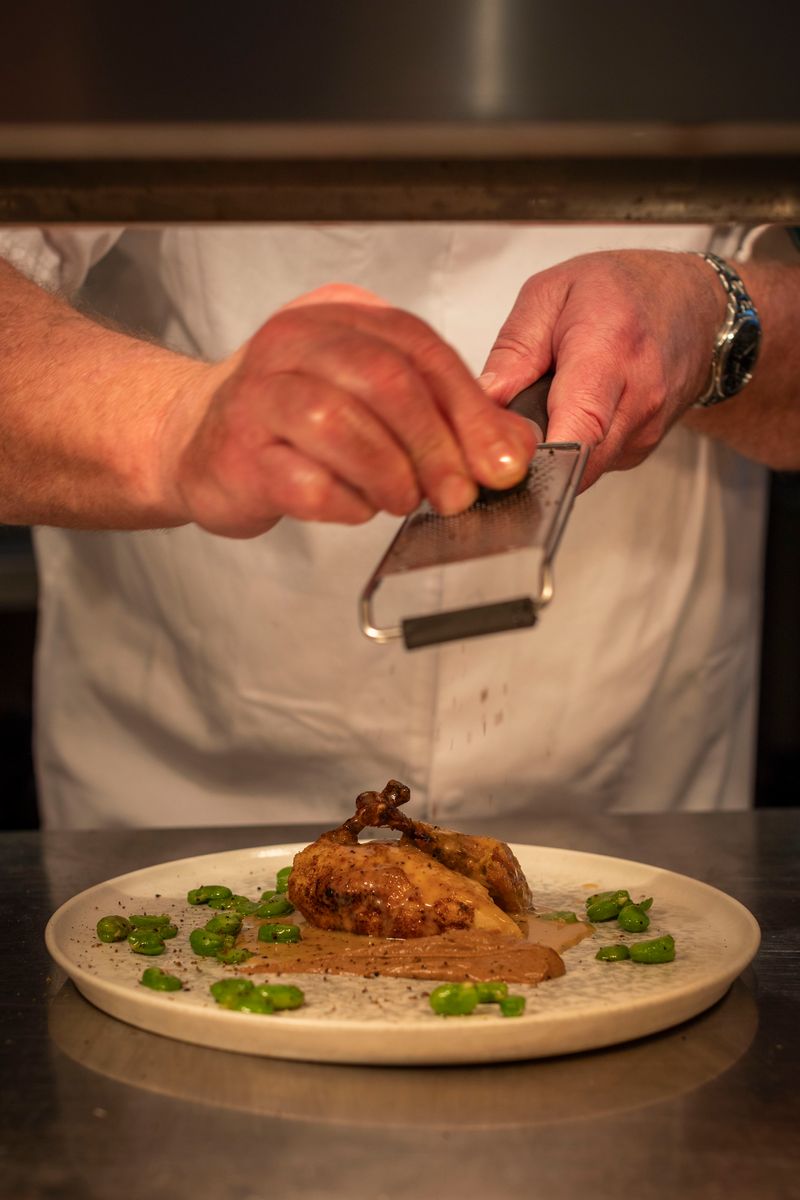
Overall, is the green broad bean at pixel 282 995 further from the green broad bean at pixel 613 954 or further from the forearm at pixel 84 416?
the forearm at pixel 84 416

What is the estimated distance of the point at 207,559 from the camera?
1964 millimetres

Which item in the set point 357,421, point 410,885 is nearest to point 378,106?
point 357,421

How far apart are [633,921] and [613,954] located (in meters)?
0.08

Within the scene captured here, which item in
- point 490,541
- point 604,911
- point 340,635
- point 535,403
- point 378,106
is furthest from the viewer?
point 340,635

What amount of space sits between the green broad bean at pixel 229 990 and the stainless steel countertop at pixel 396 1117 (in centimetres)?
4

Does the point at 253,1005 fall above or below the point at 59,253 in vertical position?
below

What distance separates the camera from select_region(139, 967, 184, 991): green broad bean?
108 centimetres

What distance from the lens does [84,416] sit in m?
1.32

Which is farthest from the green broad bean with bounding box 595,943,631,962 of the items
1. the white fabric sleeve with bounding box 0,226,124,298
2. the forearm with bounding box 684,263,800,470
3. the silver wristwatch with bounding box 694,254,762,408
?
the white fabric sleeve with bounding box 0,226,124,298

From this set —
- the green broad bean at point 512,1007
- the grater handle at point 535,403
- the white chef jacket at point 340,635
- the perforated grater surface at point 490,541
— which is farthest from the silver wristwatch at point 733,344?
the green broad bean at point 512,1007

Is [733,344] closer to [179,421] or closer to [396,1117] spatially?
[179,421]

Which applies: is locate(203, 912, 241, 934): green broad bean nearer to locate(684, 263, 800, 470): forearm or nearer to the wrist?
the wrist

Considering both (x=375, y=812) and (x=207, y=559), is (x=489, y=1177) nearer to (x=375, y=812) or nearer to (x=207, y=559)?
(x=375, y=812)

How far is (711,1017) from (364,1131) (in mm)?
348
